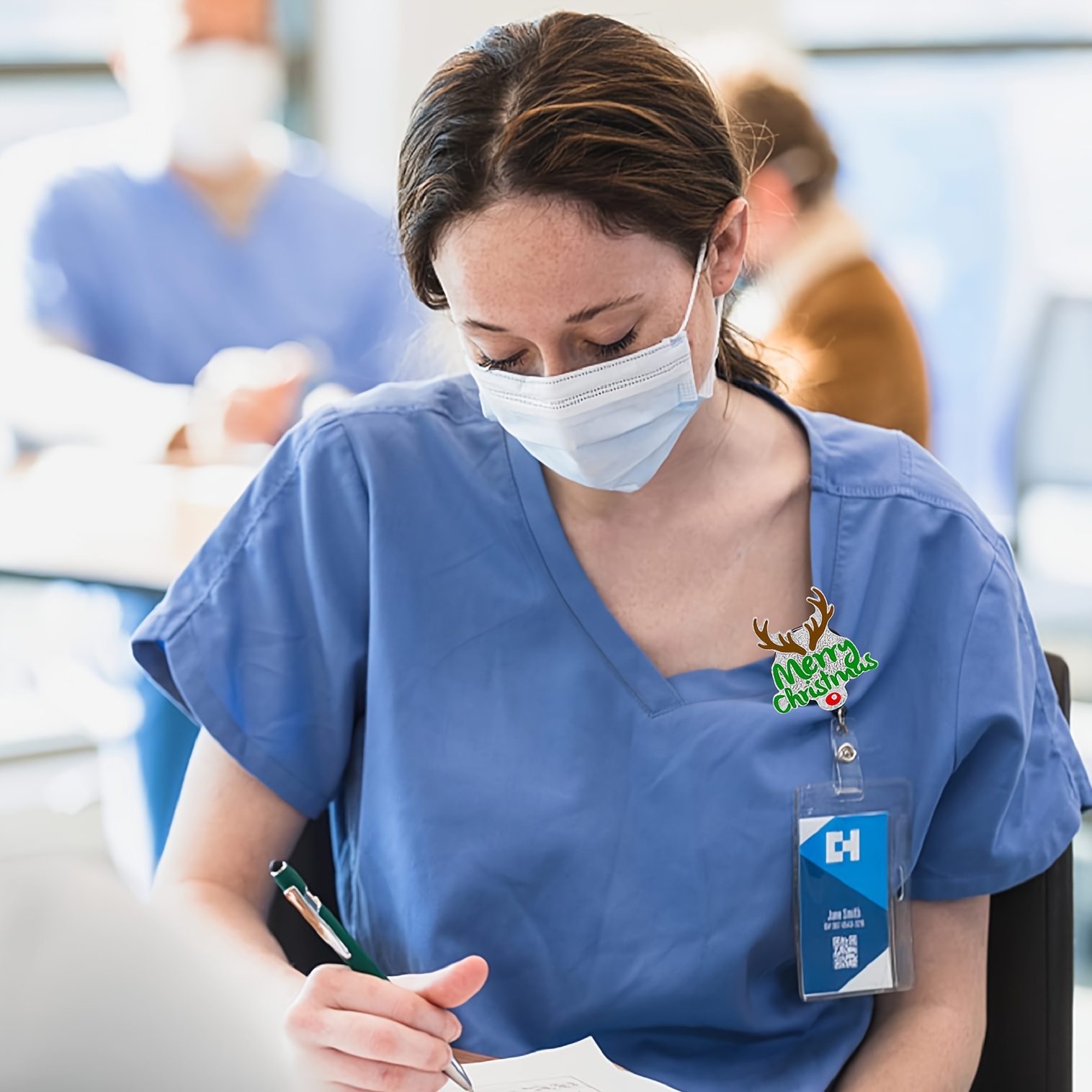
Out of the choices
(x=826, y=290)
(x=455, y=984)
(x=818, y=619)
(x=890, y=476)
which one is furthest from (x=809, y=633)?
(x=826, y=290)

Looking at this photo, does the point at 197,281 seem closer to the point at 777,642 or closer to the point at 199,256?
the point at 199,256

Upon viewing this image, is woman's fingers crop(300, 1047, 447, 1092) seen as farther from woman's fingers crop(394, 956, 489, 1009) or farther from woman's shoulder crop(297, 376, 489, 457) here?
woman's shoulder crop(297, 376, 489, 457)

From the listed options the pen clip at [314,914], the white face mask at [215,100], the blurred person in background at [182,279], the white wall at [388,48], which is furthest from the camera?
the white wall at [388,48]

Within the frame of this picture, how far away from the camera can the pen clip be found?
83cm

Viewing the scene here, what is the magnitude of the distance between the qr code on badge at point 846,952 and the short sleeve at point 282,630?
1.25 feet

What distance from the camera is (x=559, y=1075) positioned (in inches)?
36.5

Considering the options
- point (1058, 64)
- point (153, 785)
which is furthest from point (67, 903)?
point (1058, 64)

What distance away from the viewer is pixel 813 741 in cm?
102

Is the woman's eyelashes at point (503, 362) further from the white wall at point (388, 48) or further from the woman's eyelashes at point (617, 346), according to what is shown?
the white wall at point (388, 48)

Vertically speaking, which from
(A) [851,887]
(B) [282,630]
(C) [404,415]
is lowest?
(A) [851,887]

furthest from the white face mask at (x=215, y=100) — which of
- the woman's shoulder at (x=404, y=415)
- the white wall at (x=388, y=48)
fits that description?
the woman's shoulder at (x=404, y=415)

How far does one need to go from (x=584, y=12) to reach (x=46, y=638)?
2.85 m

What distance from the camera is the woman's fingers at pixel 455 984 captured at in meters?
0.86

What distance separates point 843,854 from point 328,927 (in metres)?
0.36
